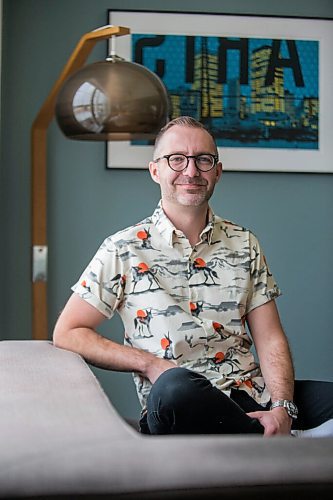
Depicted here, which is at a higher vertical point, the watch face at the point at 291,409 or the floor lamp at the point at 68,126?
the floor lamp at the point at 68,126

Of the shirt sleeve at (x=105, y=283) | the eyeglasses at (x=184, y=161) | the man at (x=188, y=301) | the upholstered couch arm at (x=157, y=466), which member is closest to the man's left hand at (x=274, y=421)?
the man at (x=188, y=301)

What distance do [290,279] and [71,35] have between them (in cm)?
150

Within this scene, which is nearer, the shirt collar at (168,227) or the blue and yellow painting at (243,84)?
the shirt collar at (168,227)

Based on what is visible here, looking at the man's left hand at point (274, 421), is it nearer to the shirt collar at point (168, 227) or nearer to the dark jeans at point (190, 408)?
the dark jeans at point (190, 408)

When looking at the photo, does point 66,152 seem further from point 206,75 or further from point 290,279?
point 290,279

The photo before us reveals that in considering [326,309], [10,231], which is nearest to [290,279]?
[326,309]

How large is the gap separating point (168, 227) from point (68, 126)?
426 millimetres

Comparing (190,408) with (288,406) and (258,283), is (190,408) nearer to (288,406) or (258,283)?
(288,406)

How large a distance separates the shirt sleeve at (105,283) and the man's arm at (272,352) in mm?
412

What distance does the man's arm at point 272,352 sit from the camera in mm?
2580

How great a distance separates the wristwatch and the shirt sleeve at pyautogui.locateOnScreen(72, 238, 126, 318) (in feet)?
1.74

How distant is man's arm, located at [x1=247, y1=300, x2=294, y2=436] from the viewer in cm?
258

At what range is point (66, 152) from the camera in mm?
4242

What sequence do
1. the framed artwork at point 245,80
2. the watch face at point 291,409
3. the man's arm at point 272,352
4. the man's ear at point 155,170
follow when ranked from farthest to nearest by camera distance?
the framed artwork at point 245,80
the man's ear at point 155,170
the man's arm at point 272,352
the watch face at point 291,409
